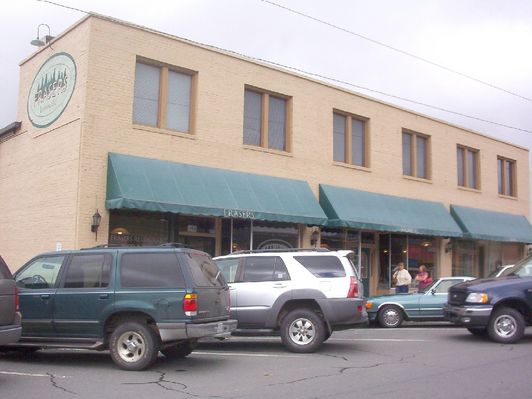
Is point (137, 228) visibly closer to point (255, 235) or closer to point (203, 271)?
point (255, 235)

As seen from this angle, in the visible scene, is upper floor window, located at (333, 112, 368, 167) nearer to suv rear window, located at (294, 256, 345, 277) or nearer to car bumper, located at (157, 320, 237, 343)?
suv rear window, located at (294, 256, 345, 277)

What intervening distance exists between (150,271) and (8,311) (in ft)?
6.64

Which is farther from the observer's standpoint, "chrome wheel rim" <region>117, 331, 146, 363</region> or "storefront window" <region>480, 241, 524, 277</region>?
"storefront window" <region>480, 241, 524, 277</region>

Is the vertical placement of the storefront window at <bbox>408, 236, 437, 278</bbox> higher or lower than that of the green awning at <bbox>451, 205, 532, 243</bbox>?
lower

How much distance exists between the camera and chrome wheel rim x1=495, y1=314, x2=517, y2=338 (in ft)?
38.8

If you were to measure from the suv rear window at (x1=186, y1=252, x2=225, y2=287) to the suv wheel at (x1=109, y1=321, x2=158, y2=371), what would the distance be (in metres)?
1.03

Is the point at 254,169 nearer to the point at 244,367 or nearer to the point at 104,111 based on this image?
the point at 104,111

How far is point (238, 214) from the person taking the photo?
638 inches

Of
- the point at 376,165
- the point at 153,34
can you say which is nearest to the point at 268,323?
the point at 153,34

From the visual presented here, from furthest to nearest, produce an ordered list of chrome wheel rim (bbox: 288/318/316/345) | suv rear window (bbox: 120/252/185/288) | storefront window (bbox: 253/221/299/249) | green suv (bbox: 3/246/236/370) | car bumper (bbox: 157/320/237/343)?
storefront window (bbox: 253/221/299/249)
chrome wheel rim (bbox: 288/318/316/345)
suv rear window (bbox: 120/252/185/288)
green suv (bbox: 3/246/236/370)
car bumper (bbox: 157/320/237/343)

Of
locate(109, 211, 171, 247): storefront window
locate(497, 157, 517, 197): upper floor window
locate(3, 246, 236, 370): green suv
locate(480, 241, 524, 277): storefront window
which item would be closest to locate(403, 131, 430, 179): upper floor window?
locate(480, 241, 524, 277): storefront window

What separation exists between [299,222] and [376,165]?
5.51m

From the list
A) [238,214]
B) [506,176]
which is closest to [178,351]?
[238,214]

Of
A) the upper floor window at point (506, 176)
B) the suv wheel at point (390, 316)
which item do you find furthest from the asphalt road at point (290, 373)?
the upper floor window at point (506, 176)
